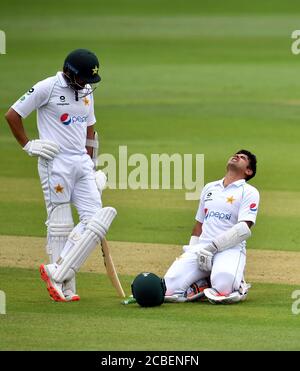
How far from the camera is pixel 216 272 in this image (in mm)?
8781

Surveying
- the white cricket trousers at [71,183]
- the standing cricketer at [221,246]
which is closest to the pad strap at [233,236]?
the standing cricketer at [221,246]

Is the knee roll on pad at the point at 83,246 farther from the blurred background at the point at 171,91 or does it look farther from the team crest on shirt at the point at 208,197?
A: the blurred background at the point at 171,91

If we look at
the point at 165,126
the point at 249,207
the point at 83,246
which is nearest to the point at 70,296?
the point at 83,246

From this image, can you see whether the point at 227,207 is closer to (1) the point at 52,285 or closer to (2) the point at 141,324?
(1) the point at 52,285

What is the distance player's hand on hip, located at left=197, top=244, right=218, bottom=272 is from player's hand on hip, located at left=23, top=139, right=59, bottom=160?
46.9 inches

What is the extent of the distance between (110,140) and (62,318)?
1131 cm

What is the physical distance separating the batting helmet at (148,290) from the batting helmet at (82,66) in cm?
142

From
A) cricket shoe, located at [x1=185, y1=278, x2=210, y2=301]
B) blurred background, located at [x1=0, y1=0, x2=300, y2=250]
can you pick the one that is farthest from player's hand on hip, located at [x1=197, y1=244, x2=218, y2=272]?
blurred background, located at [x1=0, y1=0, x2=300, y2=250]

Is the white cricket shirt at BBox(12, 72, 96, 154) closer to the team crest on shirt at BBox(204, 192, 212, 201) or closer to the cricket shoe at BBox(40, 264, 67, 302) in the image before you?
the cricket shoe at BBox(40, 264, 67, 302)

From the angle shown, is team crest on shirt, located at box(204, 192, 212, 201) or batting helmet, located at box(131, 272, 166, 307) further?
team crest on shirt, located at box(204, 192, 212, 201)

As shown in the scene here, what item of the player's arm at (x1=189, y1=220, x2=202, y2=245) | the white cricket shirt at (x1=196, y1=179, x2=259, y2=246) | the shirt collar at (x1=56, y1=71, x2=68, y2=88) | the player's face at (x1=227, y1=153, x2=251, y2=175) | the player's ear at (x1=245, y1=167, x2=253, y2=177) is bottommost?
the player's arm at (x1=189, y1=220, x2=202, y2=245)

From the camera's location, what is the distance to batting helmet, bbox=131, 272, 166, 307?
28.0ft
